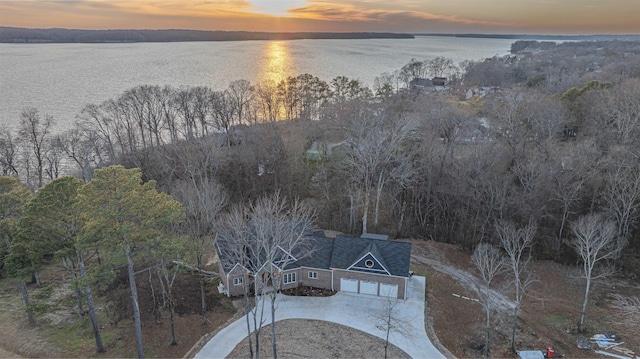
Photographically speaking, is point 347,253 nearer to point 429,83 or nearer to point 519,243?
point 519,243

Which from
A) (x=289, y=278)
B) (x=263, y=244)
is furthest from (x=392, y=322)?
(x=263, y=244)

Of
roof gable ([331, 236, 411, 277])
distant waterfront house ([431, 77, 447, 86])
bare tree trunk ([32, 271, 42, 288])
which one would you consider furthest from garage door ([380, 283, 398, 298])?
distant waterfront house ([431, 77, 447, 86])

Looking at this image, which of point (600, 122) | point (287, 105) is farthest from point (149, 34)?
point (600, 122)

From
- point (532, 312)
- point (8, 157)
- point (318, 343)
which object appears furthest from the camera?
point (8, 157)

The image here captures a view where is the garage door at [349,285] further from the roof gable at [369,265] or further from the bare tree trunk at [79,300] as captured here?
the bare tree trunk at [79,300]

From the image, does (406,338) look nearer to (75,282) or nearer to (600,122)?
(75,282)

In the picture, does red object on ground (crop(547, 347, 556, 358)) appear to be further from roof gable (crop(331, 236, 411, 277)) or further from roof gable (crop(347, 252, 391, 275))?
roof gable (crop(347, 252, 391, 275))

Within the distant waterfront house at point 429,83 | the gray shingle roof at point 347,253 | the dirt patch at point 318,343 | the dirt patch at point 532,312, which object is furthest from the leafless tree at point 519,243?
the distant waterfront house at point 429,83
